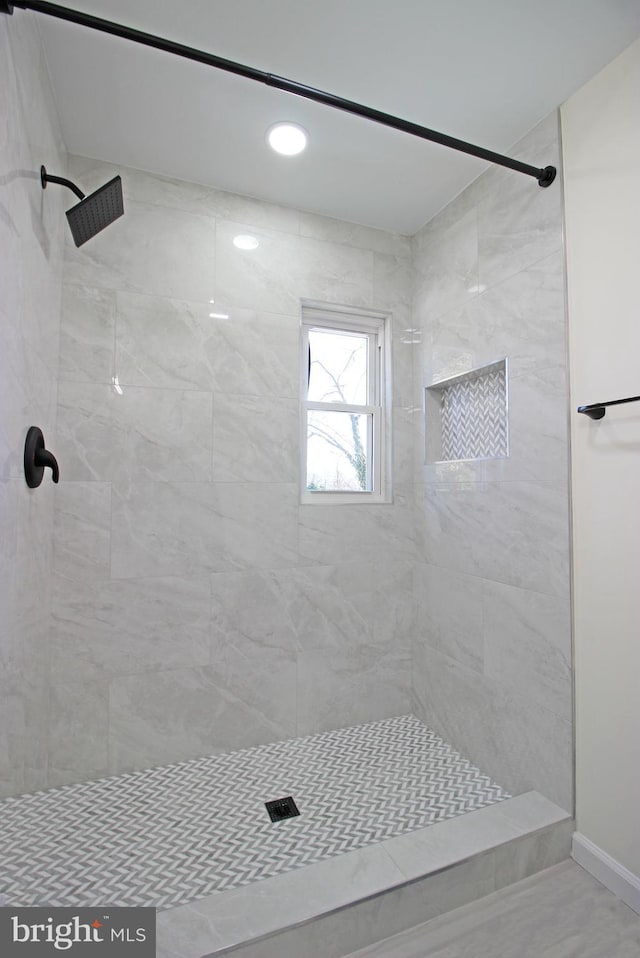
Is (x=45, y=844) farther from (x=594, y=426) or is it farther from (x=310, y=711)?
(x=594, y=426)

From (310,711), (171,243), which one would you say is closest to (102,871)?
(310,711)

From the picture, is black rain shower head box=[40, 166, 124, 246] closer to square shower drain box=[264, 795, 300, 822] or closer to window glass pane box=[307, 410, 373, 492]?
window glass pane box=[307, 410, 373, 492]

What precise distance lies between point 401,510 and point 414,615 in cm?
56

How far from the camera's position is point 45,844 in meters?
1.46

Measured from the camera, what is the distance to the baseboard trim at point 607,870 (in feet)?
4.37

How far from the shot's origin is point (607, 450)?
56.8 inches

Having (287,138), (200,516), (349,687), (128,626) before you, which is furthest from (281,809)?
(287,138)

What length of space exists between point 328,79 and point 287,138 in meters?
0.27

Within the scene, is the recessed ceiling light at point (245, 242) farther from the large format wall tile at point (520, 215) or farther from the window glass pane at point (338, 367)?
the large format wall tile at point (520, 215)

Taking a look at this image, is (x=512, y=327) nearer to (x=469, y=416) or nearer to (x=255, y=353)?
(x=469, y=416)

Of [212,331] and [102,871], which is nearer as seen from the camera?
[102,871]

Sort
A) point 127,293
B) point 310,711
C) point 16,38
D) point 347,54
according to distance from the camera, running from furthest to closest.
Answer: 1. point 310,711
2. point 127,293
3. point 347,54
4. point 16,38

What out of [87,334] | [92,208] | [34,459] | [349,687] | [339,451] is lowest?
[349,687]

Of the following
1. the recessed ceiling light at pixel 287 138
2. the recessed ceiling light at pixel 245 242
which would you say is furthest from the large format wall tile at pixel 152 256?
the recessed ceiling light at pixel 287 138
